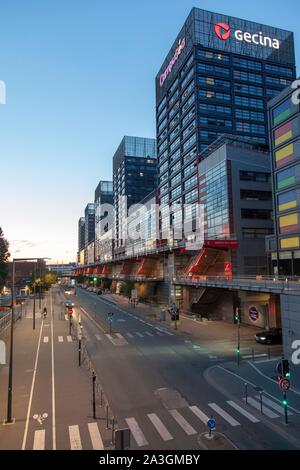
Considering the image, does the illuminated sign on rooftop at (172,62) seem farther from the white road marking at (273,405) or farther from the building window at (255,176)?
the white road marking at (273,405)

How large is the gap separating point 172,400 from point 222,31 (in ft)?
298

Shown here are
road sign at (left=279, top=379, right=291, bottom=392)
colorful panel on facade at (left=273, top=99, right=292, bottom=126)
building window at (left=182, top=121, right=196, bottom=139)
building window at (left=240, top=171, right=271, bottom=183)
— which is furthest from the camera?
building window at (left=182, top=121, right=196, bottom=139)

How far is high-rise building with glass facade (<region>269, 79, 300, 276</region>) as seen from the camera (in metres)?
37.9

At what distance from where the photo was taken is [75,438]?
46.4 ft

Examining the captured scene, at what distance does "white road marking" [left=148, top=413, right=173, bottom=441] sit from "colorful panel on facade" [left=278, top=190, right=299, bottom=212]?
98.9 feet

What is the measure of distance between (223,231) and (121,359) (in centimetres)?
3315

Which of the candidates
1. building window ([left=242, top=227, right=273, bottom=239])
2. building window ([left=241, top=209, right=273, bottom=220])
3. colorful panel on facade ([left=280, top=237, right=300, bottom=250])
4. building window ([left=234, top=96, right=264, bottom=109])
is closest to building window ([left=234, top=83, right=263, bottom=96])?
building window ([left=234, top=96, right=264, bottom=109])

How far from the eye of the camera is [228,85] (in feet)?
271

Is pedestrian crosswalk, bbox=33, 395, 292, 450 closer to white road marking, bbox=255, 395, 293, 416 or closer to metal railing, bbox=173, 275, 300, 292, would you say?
white road marking, bbox=255, 395, 293, 416

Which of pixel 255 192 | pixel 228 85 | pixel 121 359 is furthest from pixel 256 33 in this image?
pixel 121 359

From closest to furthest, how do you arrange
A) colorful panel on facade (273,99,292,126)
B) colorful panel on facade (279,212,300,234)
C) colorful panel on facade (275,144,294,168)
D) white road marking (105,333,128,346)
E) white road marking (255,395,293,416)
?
white road marking (255,395,293,416)
white road marking (105,333,128,346)
colorful panel on facade (275,144,294,168)
colorful panel on facade (273,99,292,126)
colorful panel on facade (279,212,300,234)

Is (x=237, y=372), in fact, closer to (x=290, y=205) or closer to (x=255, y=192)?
(x=290, y=205)

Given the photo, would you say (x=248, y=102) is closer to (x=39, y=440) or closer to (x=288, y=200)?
(x=288, y=200)

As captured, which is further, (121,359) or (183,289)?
(183,289)
